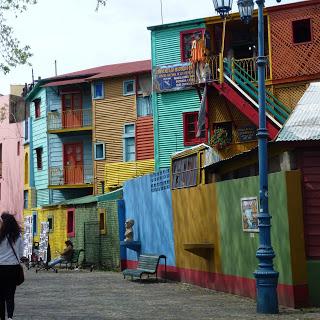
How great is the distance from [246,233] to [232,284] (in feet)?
5.11

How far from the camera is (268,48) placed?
85.4 ft

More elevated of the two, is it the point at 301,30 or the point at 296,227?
the point at 301,30

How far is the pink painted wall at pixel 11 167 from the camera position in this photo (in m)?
47.7

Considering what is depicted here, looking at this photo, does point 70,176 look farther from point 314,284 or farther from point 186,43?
point 314,284

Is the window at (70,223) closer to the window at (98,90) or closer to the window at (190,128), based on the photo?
the window at (190,128)

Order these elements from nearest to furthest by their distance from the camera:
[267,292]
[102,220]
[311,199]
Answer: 1. [267,292]
2. [311,199]
3. [102,220]

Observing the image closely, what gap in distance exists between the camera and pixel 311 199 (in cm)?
1313

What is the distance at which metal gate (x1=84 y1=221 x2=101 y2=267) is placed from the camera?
28438 mm

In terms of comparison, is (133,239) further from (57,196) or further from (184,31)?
(57,196)

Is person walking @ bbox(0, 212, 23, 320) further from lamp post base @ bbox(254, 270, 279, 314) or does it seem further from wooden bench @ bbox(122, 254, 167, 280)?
wooden bench @ bbox(122, 254, 167, 280)

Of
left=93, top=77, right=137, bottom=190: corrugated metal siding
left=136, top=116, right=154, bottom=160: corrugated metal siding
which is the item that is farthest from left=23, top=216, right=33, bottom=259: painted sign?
left=136, top=116, right=154, bottom=160: corrugated metal siding

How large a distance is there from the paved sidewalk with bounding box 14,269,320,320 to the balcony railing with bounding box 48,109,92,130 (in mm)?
20583

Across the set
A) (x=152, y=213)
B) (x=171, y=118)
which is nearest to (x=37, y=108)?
(x=171, y=118)

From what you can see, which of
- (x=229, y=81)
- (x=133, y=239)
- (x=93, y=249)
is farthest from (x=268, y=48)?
(x=93, y=249)
